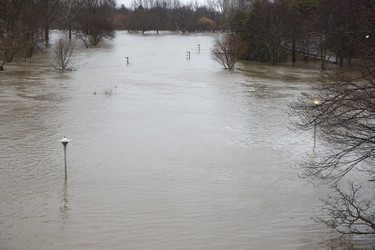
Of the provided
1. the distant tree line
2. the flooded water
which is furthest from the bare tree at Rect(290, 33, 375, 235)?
the distant tree line

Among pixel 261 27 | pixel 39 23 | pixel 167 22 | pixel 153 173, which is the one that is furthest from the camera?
pixel 167 22

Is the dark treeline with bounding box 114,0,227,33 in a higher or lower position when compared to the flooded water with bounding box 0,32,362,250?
higher

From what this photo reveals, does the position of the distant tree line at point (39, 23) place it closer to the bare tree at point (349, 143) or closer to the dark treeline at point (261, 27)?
the dark treeline at point (261, 27)

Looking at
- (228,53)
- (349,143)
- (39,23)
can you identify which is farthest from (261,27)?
(349,143)

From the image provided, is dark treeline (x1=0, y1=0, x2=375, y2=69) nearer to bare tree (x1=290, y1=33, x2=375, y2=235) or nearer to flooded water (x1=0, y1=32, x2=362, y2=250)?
bare tree (x1=290, y1=33, x2=375, y2=235)

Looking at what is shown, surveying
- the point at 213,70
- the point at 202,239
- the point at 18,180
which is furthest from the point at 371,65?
the point at 213,70

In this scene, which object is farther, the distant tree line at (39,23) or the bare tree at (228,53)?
the bare tree at (228,53)

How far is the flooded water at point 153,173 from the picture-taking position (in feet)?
32.5

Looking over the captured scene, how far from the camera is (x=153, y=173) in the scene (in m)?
13.7

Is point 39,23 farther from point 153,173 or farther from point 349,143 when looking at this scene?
point 349,143

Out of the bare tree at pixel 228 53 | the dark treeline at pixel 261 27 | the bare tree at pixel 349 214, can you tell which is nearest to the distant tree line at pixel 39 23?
the dark treeline at pixel 261 27

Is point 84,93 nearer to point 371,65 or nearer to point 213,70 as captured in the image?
point 213,70

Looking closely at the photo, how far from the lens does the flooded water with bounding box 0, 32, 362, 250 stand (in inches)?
390

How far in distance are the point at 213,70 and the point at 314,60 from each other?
16788 millimetres
